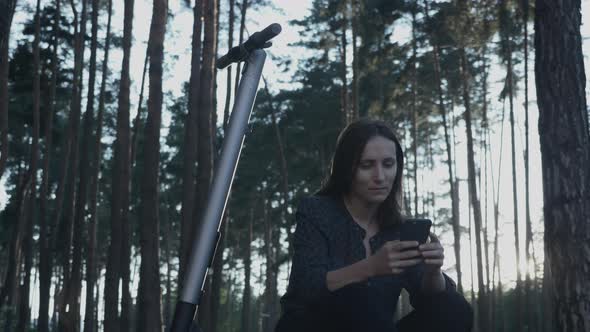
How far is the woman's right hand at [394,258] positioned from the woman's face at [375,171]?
0.50m

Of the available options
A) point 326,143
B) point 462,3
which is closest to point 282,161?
point 326,143

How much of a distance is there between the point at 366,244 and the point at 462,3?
51.1ft

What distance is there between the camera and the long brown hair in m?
2.85

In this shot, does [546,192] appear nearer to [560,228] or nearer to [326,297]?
[560,228]

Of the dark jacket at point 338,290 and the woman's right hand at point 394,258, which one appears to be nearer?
the woman's right hand at point 394,258

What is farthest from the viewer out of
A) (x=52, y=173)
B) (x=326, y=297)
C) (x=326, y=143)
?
(x=52, y=173)

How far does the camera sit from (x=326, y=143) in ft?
83.0

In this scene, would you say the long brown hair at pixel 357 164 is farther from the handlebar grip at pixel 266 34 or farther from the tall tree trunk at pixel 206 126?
the tall tree trunk at pixel 206 126

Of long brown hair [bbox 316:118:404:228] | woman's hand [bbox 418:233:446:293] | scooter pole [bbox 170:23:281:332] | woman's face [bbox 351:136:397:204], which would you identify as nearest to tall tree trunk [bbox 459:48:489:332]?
long brown hair [bbox 316:118:404:228]

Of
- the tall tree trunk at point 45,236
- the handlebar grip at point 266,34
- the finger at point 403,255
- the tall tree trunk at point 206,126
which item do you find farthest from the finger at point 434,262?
the tall tree trunk at point 45,236

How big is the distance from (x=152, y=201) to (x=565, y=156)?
6068 mm

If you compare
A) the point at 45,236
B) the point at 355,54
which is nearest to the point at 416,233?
the point at 45,236

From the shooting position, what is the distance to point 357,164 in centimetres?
284

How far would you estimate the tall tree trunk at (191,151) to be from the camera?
35.3ft
